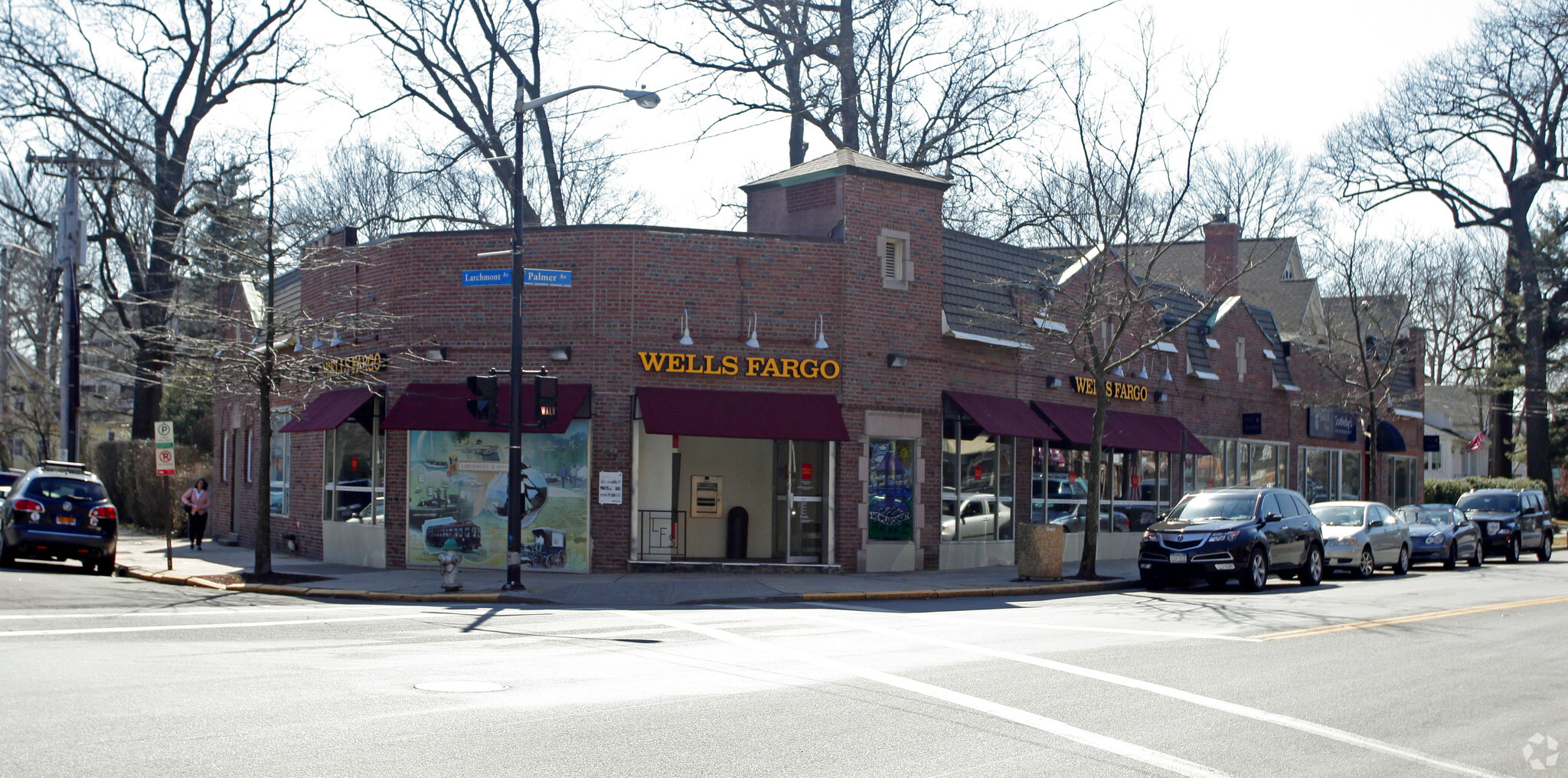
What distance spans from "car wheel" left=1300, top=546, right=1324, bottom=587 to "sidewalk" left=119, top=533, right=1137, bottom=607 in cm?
288

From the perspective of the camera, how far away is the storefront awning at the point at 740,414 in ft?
67.8

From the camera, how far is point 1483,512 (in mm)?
30547

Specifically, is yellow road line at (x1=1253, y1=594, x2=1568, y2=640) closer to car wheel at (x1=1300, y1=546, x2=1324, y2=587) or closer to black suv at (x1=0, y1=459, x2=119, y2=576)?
car wheel at (x1=1300, y1=546, x2=1324, y2=587)

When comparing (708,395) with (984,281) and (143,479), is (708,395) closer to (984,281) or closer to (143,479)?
→ (984,281)

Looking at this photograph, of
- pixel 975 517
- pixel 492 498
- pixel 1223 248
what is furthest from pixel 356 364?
pixel 1223 248

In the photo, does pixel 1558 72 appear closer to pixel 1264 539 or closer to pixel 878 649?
pixel 1264 539

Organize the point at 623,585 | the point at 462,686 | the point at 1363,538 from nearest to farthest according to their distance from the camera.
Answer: the point at 462,686 → the point at 623,585 → the point at 1363,538

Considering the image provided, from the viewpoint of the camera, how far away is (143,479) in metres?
34.9

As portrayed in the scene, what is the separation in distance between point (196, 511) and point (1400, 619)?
23232 millimetres

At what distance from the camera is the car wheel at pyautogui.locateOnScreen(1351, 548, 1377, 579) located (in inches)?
933

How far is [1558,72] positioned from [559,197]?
33.6 metres

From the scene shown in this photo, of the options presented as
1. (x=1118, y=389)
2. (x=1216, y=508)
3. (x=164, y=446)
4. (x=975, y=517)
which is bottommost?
(x=975, y=517)

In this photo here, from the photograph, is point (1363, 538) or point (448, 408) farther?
point (1363, 538)

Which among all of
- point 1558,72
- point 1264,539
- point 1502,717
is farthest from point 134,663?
point 1558,72
